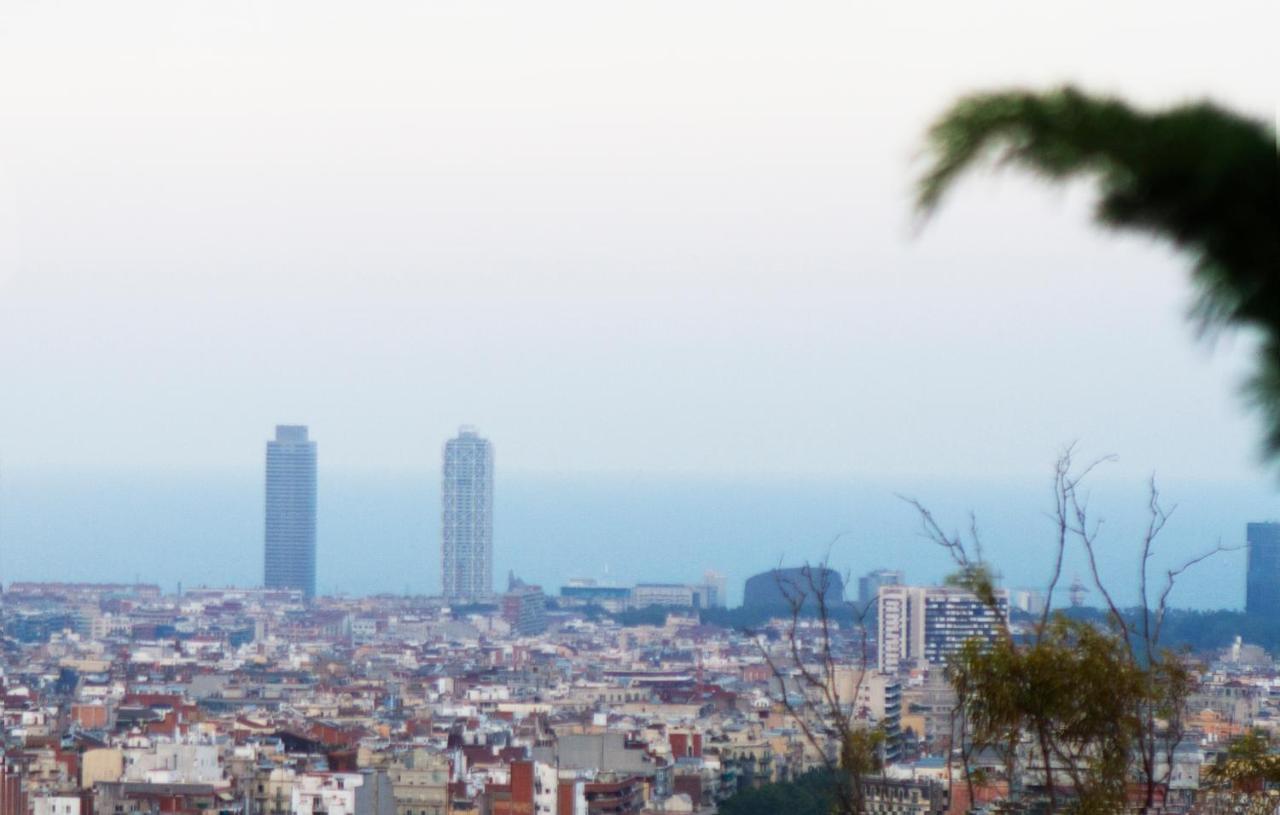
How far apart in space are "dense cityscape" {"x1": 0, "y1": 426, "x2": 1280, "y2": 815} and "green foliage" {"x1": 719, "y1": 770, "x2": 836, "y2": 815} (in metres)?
0.16

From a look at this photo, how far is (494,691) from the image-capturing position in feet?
122

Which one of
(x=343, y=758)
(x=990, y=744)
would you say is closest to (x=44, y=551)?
(x=343, y=758)

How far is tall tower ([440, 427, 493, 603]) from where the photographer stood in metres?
74.7

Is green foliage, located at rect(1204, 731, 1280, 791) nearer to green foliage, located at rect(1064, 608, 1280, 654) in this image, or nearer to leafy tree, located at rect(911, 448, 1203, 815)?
leafy tree, located at rect(911, 448, 1203, 815)

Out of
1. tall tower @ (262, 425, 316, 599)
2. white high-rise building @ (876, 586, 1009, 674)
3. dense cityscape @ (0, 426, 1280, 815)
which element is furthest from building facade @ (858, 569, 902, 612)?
tall tower @ (262, 425, 316, 599)

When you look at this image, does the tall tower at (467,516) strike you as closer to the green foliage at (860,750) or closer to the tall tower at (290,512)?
the tall tower at (290,512)

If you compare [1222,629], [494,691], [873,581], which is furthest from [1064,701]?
[873,581]

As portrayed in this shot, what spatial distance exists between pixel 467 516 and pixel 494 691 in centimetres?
3808

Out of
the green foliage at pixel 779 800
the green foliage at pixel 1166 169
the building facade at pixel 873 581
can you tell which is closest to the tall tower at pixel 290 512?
the building facade at pixel 873 581

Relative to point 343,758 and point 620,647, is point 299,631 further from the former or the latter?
point 343,758

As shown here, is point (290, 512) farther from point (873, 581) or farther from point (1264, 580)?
point (1264, 580)

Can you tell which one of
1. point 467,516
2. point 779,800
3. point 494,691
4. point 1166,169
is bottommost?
point 494,691

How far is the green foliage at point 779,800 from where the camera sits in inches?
664

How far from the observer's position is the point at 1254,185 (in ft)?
1.60
